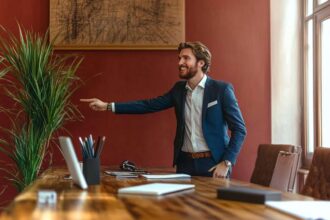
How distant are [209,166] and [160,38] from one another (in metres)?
1.37

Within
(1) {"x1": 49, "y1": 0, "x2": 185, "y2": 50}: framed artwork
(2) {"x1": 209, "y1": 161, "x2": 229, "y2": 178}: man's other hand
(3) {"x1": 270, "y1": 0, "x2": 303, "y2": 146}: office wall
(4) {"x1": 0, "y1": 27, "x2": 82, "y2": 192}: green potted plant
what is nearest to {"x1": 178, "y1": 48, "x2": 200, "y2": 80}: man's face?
(1) {"x1": 49, "y1": 0, "x2": 185, "y2": 50}: framed artwork

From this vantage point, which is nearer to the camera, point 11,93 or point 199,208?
point 199,208

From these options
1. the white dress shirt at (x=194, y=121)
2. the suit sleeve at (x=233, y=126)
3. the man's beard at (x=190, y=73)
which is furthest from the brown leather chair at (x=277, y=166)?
the man's beard at (x=190, y=73)

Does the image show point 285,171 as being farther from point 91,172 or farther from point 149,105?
point 149,105

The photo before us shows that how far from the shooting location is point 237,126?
12.8ft

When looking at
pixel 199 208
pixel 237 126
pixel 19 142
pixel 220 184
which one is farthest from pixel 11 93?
pixel 199 208

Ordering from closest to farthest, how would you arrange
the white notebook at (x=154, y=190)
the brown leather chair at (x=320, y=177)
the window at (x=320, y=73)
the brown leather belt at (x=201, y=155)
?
the white notebook at (x=154, y=190) → the brown leather chair at (x=320, y=177) → the brown leather belt at (x=201, y=155) → the window at (x=320, y=73)

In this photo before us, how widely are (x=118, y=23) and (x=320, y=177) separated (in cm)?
261

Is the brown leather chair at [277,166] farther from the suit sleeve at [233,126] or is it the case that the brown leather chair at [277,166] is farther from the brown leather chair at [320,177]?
the brown leather chair at [320,177]

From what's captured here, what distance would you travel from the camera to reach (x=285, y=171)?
310 cm

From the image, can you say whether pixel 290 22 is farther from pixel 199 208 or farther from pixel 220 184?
pixel 199 208

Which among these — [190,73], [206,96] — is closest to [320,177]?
[206,96]

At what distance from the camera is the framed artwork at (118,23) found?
475cm

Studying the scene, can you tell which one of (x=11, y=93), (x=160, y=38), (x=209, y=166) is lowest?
Answer: (x=209, y=166)
